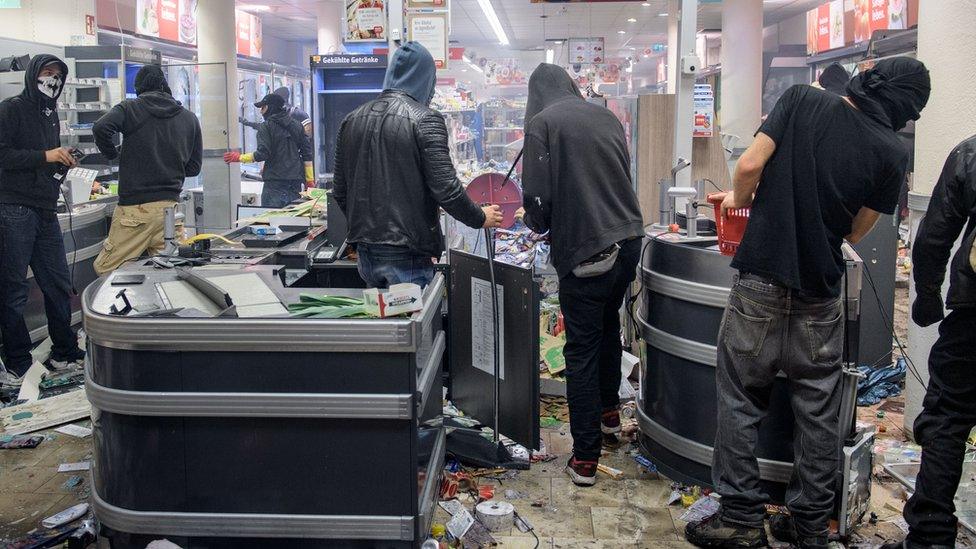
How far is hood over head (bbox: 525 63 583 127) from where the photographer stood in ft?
13.4

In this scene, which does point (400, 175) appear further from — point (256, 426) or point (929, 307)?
point (929, 307)

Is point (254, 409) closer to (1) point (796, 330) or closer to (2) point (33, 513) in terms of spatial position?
(2) point (33, 513)

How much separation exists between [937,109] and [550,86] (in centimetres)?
188

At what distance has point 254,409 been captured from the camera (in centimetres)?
280

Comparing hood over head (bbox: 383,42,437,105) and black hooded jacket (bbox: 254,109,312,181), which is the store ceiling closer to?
black hooded jacket (bbox: 254,109,312,181)

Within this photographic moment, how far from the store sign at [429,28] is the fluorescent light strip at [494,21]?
9.45 m

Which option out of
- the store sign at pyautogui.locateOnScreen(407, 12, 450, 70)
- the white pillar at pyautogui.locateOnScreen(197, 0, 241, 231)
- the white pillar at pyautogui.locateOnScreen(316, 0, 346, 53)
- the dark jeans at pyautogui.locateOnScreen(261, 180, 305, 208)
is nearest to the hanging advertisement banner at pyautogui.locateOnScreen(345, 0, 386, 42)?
the store sign at pyautogui.locateOnScreen(407, 12, 450, 70)

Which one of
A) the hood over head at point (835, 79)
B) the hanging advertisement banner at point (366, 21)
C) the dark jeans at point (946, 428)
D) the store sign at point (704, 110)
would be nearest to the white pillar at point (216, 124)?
the hanging advertisement banner at point (366, 21)

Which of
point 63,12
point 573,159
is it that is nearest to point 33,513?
point 573,159

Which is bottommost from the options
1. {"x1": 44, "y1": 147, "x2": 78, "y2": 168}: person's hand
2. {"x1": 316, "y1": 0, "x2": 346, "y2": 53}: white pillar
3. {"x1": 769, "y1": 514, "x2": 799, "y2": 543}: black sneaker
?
{"x1": 769, "y1": 514, "x2": 799, "y2": 543}: black sneaker

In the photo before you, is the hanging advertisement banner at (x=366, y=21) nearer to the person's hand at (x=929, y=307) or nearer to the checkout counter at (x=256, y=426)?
the checkout counter at (x=256, y=426)

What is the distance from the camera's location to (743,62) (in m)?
13.5

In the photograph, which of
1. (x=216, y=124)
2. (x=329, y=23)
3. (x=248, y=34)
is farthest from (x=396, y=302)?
(x=248, y=34)

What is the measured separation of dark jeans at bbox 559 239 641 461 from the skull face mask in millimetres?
3718
